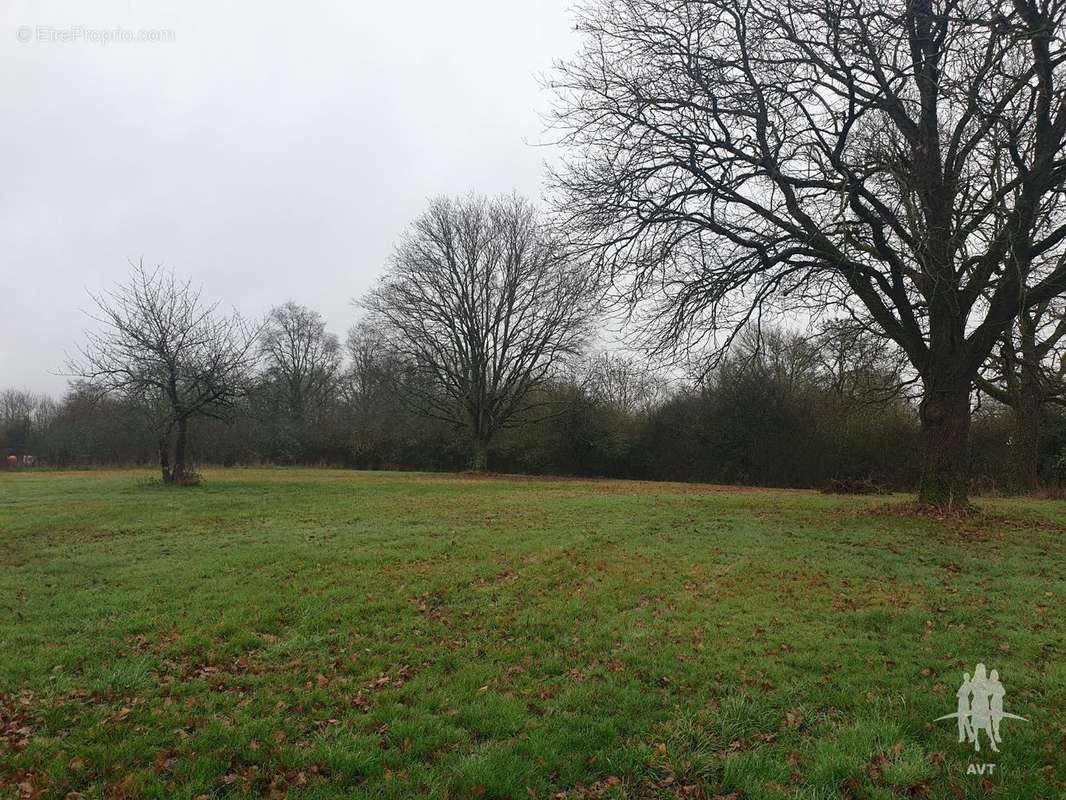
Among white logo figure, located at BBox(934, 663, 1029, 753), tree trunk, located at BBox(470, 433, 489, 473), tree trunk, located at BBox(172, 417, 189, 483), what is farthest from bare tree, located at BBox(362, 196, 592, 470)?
white logo figure, located at BBox(934, 663, 1029, 753)

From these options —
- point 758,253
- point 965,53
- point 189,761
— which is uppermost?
point 965,53

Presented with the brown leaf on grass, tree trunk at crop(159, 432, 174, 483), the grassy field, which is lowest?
the brown leaf on grass

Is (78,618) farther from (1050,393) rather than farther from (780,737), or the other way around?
(1050,393)

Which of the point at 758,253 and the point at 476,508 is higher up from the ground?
the point at 758,253

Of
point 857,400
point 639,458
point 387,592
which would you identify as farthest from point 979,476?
point 387,592

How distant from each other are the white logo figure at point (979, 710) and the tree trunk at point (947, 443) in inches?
340

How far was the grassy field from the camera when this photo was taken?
3775mm

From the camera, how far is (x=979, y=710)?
430 centimetres

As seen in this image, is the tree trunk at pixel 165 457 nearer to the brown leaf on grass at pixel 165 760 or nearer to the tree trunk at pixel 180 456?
the tree trunk at pixel 180 456

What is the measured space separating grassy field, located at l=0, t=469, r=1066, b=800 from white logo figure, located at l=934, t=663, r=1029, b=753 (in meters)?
0.10

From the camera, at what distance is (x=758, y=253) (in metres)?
12.1

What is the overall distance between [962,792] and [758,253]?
10175 mm

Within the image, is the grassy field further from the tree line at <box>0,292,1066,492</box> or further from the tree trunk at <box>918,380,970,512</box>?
the tree line at <box>0,292,1066,492</box>

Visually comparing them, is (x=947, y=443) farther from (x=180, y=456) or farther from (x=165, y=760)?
(x=180, y=456)
